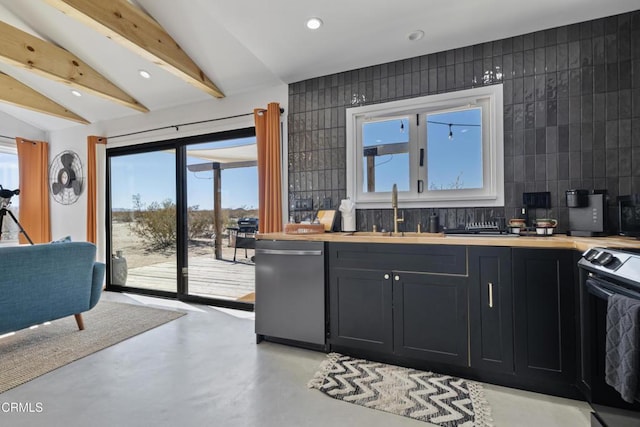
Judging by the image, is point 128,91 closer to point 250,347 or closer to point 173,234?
point 173,234

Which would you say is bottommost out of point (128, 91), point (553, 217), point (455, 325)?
point (455, 325)

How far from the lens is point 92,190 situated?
4.13 m

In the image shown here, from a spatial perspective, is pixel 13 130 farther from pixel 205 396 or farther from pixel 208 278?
pixel 205 396

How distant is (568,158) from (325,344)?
2.18m

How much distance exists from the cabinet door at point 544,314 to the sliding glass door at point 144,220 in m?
3.72

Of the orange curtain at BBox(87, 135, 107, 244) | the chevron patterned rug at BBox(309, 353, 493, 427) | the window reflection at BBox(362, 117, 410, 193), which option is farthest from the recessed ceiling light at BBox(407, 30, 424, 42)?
the orange curtain at BBox(87, 135, 107, 244)

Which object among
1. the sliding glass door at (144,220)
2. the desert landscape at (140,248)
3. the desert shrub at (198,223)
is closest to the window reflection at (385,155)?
the desert shrub at (198,223)

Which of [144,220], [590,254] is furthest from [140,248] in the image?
Result: [590,254]

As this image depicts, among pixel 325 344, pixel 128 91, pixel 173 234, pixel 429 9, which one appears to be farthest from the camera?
pixel 173 234

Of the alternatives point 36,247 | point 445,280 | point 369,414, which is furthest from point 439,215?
point 36,247

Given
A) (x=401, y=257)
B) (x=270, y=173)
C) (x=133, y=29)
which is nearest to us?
(x=401, y=257)

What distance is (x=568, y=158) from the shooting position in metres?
2.10

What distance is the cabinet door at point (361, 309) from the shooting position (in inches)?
81.1

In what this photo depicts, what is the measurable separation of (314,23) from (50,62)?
2759 millimetres
